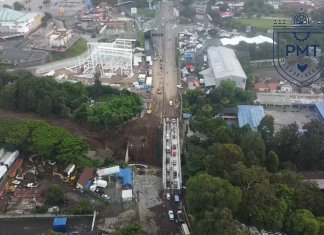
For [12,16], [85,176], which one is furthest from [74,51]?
[85,176]

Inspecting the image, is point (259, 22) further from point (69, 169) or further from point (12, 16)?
point (69, 169)

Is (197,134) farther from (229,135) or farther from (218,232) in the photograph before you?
(218,232)

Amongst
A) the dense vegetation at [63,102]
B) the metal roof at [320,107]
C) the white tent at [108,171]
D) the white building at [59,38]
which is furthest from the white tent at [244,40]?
the white tent at [108,171]

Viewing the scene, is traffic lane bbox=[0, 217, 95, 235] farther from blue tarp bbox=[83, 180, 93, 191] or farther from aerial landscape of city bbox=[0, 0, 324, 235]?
blue tarp bbox=[83, 180, 93, 191]

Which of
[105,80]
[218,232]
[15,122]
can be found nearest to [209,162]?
[218,232]

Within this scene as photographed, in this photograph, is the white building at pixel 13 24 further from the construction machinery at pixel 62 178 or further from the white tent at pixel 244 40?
the construction machinery at pixel 62 178

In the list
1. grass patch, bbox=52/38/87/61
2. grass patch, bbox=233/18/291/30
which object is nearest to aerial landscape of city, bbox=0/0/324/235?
grass patch, bbox=52/38/87/61
